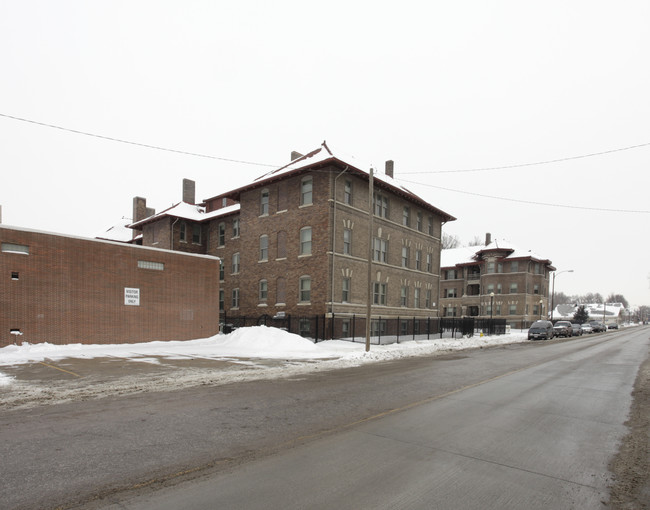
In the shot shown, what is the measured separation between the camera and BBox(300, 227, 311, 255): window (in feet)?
96.7

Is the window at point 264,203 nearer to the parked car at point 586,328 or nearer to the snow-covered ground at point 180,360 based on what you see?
the snow-covered ground at point 180,360

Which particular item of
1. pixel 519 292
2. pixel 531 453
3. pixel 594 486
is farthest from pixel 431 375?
pixel 519 292

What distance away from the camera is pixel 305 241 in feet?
97.4

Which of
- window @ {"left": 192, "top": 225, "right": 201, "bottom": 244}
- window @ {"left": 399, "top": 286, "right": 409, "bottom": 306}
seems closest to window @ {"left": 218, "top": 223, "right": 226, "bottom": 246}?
window @ {"left": 192, "top": 225, "right": 201, "bottom": 244}

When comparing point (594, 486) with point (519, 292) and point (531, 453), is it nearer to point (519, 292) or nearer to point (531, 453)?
point (531, 453)

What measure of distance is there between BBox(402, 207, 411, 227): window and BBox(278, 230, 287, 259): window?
10615mm

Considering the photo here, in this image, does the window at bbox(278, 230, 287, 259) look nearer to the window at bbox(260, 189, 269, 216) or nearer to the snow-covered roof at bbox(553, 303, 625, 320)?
the window at bbox(260, 189, 269, 216)

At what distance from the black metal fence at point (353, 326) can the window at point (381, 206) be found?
8.08 meters

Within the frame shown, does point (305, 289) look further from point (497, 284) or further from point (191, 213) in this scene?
point (497, 284)

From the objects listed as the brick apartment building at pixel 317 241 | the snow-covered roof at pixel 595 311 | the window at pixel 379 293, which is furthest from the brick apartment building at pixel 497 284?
the snow-covered roof at pixel 595 311

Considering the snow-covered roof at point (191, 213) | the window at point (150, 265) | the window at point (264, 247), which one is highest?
the snow-covered roof at point (191, 213)

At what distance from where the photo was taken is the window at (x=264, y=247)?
3269cm

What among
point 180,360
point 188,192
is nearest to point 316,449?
point 180,360

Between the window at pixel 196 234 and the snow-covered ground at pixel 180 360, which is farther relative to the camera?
the window at pixel 196 234
